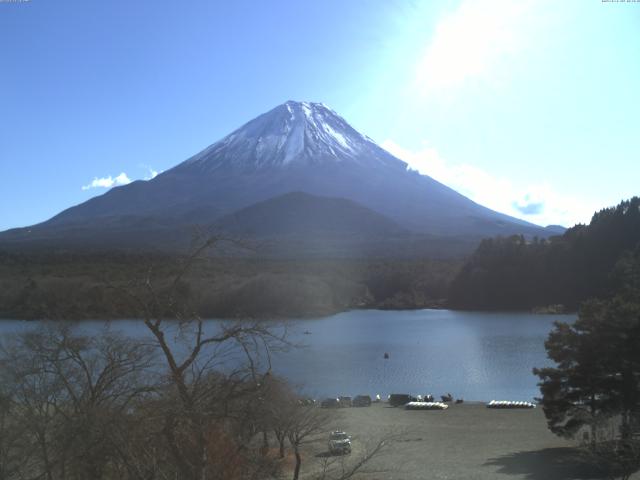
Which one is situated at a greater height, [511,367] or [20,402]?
[20,402]

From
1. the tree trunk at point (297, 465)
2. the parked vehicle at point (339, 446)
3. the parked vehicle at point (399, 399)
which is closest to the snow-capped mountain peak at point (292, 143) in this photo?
the parked vehicle at point (399, 399)

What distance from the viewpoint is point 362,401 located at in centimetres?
1521

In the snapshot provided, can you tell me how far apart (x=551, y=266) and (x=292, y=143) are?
4067 cm

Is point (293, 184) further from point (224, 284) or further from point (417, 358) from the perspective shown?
point (417, 358)

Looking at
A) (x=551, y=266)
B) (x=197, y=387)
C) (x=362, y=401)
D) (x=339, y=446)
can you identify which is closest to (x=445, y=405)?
(x=362, y=401)

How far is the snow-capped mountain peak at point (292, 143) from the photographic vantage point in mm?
71750

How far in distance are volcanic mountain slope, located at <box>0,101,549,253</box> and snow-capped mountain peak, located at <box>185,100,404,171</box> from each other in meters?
0.11

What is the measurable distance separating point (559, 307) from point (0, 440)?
37.4 metres

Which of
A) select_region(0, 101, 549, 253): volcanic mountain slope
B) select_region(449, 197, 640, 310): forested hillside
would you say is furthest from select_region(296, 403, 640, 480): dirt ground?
select_region(0, 101, 549, 253): volcanic mountain slope

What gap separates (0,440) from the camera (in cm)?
352

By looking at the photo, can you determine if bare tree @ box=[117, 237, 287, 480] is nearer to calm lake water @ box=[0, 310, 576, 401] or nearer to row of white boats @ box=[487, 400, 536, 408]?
calm lake water @ box=[0, 310, 576, 401]

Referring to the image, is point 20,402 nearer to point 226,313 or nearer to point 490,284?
point 226,313

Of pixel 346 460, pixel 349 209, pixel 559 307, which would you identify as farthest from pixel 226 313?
pixel 349 209

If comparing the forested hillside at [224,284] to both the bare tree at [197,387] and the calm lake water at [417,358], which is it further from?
the calm lake water at [417,358]
